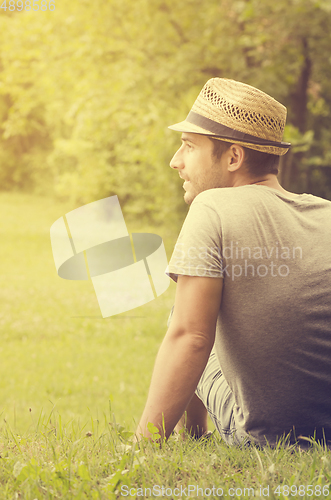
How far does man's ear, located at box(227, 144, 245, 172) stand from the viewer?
2.04 m

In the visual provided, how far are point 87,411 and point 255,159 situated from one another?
4257 mm

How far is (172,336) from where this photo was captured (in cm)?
175

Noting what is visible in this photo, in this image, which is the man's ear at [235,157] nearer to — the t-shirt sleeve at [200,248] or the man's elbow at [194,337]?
the t-shirt sleeve at [200,248]

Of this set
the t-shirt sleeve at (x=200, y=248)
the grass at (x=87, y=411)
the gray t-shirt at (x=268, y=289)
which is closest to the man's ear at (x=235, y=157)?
the gray t-shirt at (x=268, y=289)

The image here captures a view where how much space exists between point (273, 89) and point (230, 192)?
8.53 metres

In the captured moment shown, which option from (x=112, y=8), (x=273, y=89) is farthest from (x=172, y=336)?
(x=112, y=8)

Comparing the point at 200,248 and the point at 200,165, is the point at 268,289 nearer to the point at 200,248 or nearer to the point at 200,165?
the point at 200,248

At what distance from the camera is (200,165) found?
2.13 metres

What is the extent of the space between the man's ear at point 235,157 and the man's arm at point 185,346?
22.4 inches

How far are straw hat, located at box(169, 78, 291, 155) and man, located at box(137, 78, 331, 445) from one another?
0.6 inches

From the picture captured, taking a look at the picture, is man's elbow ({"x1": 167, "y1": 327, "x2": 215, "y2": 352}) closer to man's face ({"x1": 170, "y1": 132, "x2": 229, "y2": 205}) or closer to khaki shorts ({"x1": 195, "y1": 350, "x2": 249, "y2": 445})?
khaki shorts ({"x1": 195, "y1": 350, "x2": 249, "y2": 445})

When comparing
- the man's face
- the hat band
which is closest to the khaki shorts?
the man's face

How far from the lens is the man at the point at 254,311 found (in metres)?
1.72

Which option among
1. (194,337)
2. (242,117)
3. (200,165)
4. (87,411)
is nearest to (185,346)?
(194,337)
